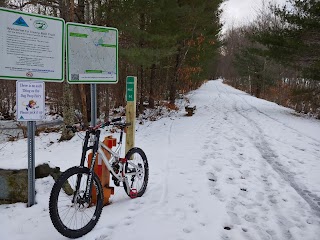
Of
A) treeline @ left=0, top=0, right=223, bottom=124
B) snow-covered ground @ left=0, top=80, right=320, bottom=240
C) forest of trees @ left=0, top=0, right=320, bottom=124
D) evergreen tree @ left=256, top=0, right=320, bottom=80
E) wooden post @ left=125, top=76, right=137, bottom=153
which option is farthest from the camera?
evergreen tree @ left=256, top=0, right=320, bottom=80

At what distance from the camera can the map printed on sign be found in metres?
4.01

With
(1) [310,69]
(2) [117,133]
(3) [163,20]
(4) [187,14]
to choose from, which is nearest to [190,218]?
(2) [117,133]

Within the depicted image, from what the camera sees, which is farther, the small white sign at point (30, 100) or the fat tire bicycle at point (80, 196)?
the small white sign at point (30, 100)

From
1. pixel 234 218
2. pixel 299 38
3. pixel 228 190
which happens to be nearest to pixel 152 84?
pixel 299 38

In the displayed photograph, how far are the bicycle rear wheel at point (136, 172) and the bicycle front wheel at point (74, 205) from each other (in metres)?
0.87

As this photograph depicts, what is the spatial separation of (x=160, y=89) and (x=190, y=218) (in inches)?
582

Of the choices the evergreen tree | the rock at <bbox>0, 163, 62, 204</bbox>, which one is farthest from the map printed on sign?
the evergreen tree

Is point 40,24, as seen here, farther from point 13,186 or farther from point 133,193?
point 133,193

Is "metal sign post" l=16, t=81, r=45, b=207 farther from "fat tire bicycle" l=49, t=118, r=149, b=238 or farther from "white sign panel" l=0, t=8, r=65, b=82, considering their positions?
"fat tire bicycle" l=49, t=118, r=149, b=238

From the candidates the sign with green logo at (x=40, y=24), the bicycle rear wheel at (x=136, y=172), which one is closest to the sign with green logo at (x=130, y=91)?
the bicycle rear wheel at (x=136, y=172)

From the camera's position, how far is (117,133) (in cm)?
1087

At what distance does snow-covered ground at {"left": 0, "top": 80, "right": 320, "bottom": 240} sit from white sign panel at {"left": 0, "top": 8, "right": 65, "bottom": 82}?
161 cm

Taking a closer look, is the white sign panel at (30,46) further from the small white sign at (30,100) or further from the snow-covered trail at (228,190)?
the snow-covered trail at (228,190)

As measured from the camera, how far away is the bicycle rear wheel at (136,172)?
445 centimetres
